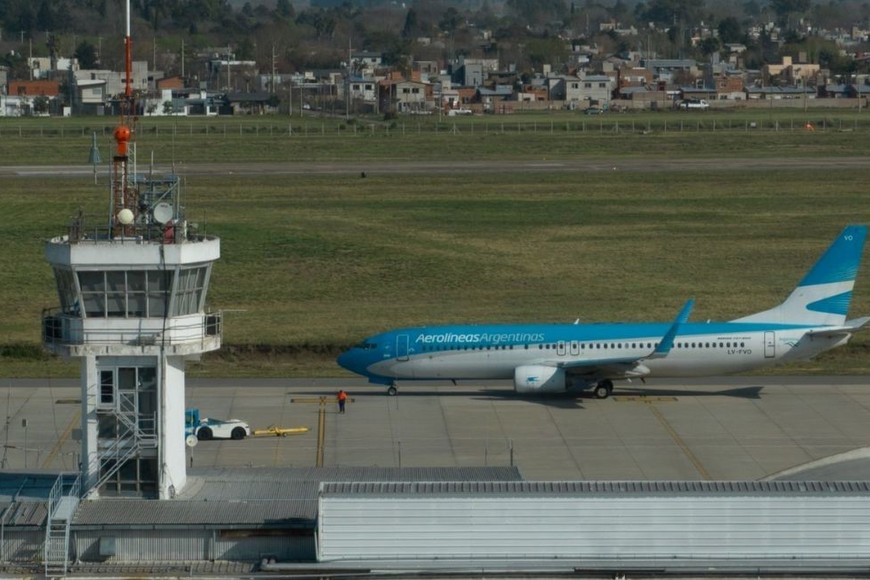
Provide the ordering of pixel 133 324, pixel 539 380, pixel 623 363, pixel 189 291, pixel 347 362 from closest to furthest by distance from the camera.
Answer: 1. pixel 133 324
2. pixel 189 291
3. pixel 539 380
4. pixel 623 363
5. pixel 347 362

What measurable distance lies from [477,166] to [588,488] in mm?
132548

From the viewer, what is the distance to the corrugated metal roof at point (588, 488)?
3706cm

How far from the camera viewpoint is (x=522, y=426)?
65500 mm

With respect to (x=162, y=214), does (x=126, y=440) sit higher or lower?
lower

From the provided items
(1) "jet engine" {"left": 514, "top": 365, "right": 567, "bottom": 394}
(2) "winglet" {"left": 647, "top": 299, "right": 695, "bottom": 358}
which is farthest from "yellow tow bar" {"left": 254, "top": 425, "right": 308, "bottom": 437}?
(2) "winglet" {"left": 647, "top": 299, "right": 695, "bottom": 358}

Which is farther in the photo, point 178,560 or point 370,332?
point 370,332

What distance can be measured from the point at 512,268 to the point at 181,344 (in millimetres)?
70640

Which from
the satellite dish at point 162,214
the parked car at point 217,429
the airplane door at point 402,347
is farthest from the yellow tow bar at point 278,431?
the satellite dish at point 162,214

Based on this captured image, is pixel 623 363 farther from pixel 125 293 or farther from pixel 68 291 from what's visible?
pixel 68 291

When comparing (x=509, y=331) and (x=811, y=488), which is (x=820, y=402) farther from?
(x=811, y=488)

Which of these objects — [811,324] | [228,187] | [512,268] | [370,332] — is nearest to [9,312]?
[370,332]

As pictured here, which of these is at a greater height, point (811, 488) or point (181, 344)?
point (181, 344)

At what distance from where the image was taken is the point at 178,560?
1481 inches

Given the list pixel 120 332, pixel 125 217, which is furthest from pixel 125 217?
pixel 120 332
